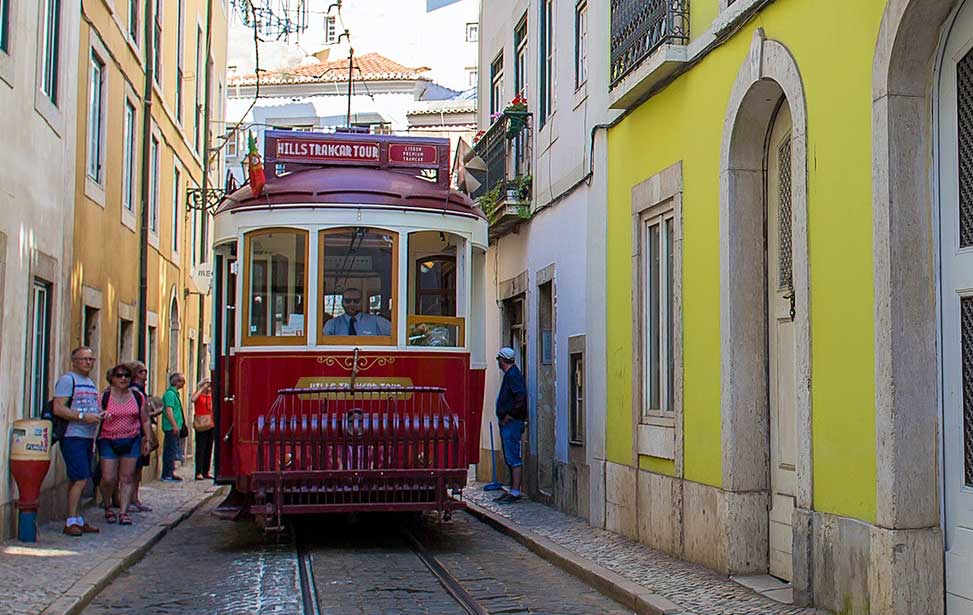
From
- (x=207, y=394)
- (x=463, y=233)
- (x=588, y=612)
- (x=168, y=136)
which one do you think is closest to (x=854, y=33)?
(x=588, y=612)

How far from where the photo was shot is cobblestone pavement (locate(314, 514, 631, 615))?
27.0 ft

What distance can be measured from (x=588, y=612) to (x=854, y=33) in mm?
3743

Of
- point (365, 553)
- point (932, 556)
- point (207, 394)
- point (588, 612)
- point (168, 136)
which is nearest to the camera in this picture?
point (932, 556)

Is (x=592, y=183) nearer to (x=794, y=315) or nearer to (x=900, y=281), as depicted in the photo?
(x=794, y=315)

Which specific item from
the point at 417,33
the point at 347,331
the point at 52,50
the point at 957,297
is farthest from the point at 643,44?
the point at 417,33

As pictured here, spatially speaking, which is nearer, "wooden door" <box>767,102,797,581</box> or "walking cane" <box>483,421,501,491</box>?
"wooden door" <box>767,102,797,581</box>

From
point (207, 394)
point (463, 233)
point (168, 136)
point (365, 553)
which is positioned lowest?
point (365, 553)

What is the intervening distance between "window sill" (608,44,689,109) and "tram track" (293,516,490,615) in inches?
161

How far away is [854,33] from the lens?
277 inches

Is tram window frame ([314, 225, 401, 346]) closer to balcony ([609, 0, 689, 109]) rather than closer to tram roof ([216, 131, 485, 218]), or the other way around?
tram roof ([216, 131, 485, 218])

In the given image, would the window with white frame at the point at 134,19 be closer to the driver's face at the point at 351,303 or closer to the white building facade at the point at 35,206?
the white building facade at the point at 35,206

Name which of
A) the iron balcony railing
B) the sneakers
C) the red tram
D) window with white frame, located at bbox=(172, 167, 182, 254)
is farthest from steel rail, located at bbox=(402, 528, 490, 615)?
window with white frame, located at bbox=(172, 167, 182, 254)

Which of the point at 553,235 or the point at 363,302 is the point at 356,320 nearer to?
the point at 363,302

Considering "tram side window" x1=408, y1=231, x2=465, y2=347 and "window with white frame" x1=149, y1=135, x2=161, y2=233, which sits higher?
"window with white frame" x1=149, y1=135, x2=161, y2=233
